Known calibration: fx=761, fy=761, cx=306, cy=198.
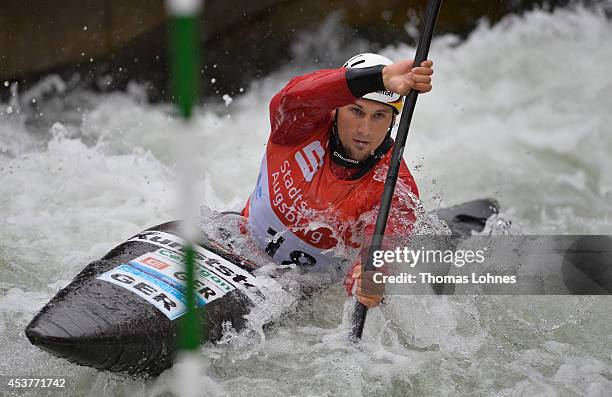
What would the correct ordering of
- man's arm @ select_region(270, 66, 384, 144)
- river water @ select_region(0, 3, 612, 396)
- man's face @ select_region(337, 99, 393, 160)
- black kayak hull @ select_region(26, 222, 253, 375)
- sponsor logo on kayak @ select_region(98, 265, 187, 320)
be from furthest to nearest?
man's face @ select_region(337, 99, 393, 160), river water @ select_region(0, 3, 612, 396), man's arm @ select_region(270, 66, 384, 144), sponsor logo on kayak @ select_region(98, 265, 187, 320), black kayak hull @ select_region(26, 222, 253, 375)

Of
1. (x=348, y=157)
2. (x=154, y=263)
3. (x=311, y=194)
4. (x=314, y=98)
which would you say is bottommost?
(x=154, y=263)

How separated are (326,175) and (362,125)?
10.3 inches

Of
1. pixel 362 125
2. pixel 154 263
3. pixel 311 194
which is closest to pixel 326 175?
pixel 311 194

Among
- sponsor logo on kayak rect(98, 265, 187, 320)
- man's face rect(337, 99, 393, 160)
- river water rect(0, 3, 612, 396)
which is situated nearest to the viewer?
sponsor logo on kayak rect(98, 265, 187, 320)

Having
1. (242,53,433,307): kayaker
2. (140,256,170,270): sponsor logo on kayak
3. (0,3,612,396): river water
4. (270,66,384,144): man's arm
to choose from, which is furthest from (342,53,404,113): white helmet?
(140,256,170,270): sponsor logo on kayak

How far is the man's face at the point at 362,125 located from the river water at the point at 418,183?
66cm

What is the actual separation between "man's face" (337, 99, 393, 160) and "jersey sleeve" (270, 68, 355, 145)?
92 millimetres

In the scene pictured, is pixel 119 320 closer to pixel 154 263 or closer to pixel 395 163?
pixel 154 263

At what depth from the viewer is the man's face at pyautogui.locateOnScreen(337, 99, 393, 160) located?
3.04 metres

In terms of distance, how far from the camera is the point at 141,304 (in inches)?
106

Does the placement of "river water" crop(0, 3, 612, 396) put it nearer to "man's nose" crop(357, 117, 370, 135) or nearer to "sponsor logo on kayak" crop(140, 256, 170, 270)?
"sponsor logo on kayak" crop(140, 256, 170, 270)

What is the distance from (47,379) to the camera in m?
2.77

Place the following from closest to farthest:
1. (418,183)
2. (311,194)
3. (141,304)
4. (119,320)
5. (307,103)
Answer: (119,320) < (141,304) < (307,103) < (311,194) < (418,183)

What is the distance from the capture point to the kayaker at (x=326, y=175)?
10.0 feet
